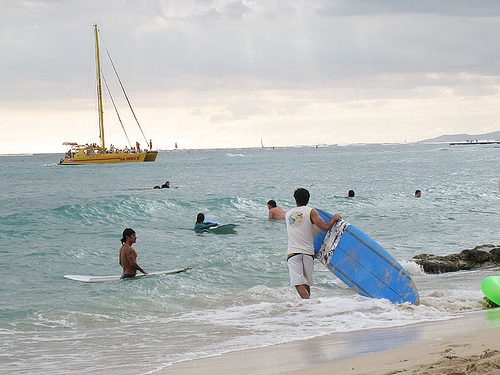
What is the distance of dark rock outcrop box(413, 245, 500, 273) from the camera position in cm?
966

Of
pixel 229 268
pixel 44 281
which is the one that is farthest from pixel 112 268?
pixel 229 268

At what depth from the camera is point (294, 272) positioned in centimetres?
700

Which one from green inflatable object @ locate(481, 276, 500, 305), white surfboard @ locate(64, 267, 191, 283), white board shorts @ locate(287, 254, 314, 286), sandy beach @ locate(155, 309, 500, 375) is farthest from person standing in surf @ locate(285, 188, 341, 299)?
white surfboard @ locate(64, 267, 191, 283)

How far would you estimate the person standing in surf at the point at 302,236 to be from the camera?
6941 millimetres

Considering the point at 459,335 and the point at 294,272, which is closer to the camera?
the point at 459,335

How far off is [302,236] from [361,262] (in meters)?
1.01

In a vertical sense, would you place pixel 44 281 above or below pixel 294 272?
below

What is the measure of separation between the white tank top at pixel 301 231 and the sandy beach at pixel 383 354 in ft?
5.22

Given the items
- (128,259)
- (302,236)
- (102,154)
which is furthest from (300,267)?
(102,154)

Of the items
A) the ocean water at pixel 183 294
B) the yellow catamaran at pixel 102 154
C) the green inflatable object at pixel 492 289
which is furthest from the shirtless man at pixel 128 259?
the yellow catamaran at pixel 102 154

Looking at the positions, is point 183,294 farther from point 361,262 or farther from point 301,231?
point 361,262

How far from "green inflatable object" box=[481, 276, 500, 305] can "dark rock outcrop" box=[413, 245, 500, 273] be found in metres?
2.85

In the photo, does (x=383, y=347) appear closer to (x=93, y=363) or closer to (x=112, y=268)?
(x=93, y=363)

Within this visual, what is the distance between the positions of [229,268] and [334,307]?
13.6 feet
